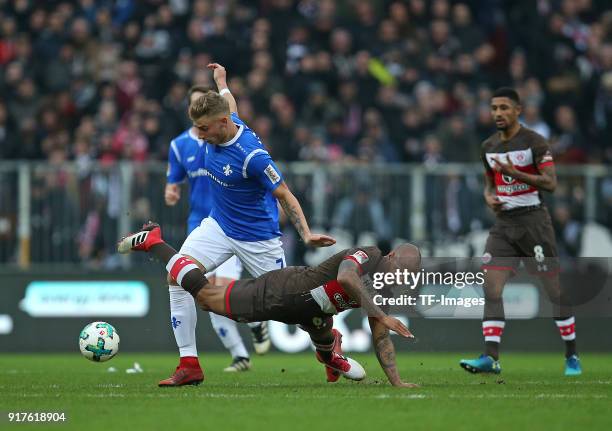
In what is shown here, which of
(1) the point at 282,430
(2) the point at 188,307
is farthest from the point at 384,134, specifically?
(1) the point at 282,430

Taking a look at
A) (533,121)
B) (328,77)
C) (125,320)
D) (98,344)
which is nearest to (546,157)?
(98,344)

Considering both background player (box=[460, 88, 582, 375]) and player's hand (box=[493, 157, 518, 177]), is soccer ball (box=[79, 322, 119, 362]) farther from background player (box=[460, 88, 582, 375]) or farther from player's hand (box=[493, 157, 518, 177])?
player's hand (box=[493, 157, 518, 177])

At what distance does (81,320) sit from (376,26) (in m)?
8.11

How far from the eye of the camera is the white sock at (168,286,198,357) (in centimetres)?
1055

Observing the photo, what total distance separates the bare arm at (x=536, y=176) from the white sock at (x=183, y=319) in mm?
3418

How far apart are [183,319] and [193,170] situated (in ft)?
8.42

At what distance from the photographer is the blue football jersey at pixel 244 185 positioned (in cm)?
1038

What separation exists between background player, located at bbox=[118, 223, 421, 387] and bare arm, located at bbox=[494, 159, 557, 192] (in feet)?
7.22

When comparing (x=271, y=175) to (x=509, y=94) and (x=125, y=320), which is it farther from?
(x=125, y=320)

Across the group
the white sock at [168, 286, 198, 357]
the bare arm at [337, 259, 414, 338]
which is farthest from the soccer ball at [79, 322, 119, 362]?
the bare arm at [337, 259, 414, 338]

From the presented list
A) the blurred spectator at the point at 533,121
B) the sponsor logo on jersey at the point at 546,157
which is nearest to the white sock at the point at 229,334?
the sponsor logo on jersey at the point at 546,157

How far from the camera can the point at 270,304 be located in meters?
10.0

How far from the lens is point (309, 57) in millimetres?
20609

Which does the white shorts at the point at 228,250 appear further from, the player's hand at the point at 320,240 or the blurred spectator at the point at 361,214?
the blurred spectator at the point at 361,214
